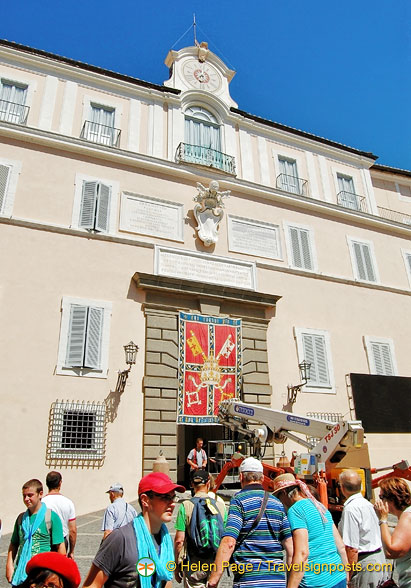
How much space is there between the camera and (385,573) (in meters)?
3.61

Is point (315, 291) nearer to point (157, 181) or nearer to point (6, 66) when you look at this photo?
point (157, 181)

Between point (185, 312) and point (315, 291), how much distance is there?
4.94 metres

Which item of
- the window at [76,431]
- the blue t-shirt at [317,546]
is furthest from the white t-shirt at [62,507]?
the window at [76,431]

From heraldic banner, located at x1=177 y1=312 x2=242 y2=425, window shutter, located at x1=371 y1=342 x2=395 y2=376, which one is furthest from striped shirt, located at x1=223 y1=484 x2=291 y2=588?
window shutter, located at x1=371 y1=342 x2=395 y2=376

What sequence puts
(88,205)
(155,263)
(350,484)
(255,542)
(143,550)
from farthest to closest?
(155,263)
(88,205)
(350,484)
(255,542)
(143,550)

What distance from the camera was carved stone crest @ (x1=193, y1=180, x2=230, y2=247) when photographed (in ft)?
45.9

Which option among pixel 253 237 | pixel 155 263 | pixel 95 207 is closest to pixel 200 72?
pixel 253 237

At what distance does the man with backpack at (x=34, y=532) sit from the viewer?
375cm

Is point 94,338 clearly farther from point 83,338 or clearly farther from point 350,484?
point 350,484

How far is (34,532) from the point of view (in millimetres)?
3791

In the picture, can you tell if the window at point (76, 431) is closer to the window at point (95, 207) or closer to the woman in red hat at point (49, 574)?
the window at point (95, 207)

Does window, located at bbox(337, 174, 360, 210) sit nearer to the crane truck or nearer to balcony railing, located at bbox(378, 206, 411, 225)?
balcony railing, located at bbox(378, 206, 411, 225)

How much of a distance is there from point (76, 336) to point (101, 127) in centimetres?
721

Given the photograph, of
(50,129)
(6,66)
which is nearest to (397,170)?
(50,129)
